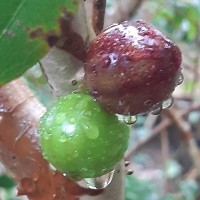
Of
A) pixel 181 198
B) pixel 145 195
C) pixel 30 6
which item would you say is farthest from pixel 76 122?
pixel 181 198

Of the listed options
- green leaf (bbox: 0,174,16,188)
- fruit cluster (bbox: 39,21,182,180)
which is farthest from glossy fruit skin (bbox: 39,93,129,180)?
green leaf (bbox: 0,174,16,188)

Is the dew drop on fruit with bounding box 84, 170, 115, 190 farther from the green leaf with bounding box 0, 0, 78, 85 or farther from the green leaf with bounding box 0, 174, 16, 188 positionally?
the green leaf with bounding box 0, 174, 16, 188

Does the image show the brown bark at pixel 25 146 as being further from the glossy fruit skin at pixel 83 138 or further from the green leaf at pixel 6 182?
the green leaf at pixel 6 182

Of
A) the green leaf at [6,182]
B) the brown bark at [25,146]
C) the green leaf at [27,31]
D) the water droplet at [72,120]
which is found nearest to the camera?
the green leaf at [27,31]

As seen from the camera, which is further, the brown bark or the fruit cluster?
the brown bark

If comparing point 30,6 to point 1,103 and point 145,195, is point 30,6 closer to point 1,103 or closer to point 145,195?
point 1,103

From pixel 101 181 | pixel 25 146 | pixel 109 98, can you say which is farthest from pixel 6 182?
pixel 109 98

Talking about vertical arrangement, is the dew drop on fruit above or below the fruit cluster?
below

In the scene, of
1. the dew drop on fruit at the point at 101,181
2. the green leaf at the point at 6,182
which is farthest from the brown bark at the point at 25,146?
the green leaf at the point at 6,182
